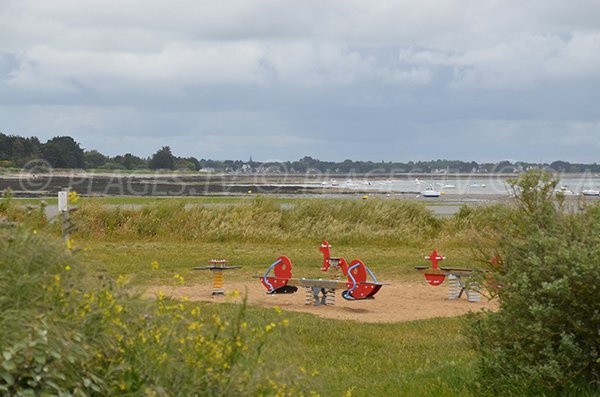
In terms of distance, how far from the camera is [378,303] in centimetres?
1591

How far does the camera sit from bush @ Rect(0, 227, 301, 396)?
4.35 metres

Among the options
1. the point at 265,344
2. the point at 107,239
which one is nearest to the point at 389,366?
the point at 265,344

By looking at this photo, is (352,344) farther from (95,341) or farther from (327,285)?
(95,341)

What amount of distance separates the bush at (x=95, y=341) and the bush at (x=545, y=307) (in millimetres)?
2265

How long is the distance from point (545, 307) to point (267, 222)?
76.0 feet

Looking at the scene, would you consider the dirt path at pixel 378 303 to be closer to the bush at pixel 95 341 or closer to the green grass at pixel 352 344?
the green grass at pixel 352 344

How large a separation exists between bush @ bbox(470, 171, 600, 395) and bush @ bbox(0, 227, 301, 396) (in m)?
2.27

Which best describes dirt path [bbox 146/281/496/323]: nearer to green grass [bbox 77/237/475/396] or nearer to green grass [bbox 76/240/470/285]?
green grass [bbox 77/237/475/396]

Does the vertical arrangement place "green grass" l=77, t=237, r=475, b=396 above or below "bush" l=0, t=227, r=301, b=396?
below

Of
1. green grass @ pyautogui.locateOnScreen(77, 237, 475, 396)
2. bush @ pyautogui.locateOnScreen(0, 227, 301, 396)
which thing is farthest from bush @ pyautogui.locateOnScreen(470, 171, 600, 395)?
bush @ pyautogui.locateOnScreen(0, 227, 301, 396)

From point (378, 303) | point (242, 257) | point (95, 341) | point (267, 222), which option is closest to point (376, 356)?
point (378, 303)

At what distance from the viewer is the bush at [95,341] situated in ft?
14.3

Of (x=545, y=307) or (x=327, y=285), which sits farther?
(x=327, y=285)

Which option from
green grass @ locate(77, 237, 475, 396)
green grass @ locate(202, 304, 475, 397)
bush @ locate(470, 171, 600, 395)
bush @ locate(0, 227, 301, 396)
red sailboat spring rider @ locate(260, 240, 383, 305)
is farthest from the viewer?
red sailboat spring rider @ locate(260, 240, 383, 305)
